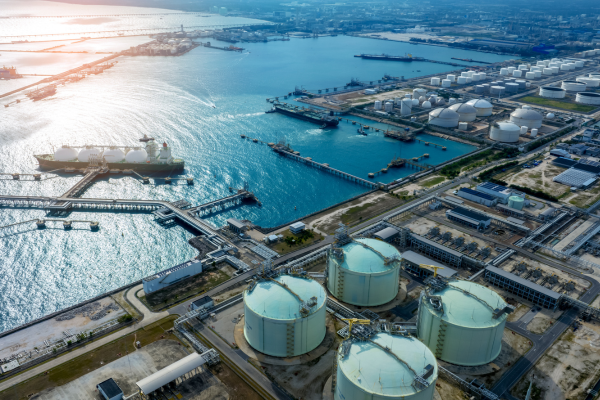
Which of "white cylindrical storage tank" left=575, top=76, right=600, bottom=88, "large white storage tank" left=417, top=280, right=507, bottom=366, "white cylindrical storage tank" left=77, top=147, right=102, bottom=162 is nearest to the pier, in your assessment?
"white cylindrical storage tank" left=77, top=147, right=102, bottom=162

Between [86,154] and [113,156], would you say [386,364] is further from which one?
[86,154]

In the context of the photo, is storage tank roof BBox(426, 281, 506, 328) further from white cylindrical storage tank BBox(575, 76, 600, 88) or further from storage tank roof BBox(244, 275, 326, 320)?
white cylindrical storage tank BBox(575, 76, 600, 88)

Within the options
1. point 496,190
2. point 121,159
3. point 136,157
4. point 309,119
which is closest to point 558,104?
point 309,119

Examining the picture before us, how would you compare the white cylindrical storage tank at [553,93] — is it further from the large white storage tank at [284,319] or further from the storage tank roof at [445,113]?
the large white storage tank at [284,319]

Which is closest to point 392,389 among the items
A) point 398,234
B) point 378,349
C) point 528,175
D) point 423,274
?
point 378,349

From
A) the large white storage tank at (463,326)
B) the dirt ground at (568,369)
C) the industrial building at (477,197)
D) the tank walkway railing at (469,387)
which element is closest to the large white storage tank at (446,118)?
the industrial building at (477,197)
